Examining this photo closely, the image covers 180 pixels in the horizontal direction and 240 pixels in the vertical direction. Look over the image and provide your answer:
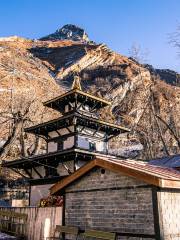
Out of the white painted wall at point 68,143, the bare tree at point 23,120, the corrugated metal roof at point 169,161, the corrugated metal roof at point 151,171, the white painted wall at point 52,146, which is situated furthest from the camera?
the bare tree at point 23,120

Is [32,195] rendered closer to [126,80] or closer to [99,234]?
[99,234]

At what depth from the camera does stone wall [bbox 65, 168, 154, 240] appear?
10.9 metres

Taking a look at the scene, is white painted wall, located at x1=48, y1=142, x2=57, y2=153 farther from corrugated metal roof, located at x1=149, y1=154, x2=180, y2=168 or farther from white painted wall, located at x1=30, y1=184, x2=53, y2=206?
corrugated metal roof, located at x1=149, y1=154, x2=180, y2=168

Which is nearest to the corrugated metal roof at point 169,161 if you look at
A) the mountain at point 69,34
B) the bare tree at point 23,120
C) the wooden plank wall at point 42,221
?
the wooden plank wall at point 42,221

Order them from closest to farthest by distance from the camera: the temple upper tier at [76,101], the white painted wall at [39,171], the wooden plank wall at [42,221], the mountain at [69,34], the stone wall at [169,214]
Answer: the stone wall at [169,214], the wooden plank wall at [42,221], the white painted wall at [39,171], the temple upper tier at [76,101], the mountain at [69,34]

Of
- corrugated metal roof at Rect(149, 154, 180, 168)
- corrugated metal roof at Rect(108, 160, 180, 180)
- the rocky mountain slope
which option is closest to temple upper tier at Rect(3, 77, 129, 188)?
corrugated metal roof at Rect(149, 154, 180, 168)

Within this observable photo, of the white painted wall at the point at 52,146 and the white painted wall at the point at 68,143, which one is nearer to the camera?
the white painted wall at the point at 68,143

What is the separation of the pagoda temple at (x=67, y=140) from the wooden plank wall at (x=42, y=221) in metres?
6.14

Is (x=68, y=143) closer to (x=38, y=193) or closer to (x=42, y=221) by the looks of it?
(x=38, y=193)

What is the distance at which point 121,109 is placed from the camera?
69.5 m

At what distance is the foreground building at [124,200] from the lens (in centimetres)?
1054

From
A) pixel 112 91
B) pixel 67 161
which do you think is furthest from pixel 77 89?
pixel 112 91

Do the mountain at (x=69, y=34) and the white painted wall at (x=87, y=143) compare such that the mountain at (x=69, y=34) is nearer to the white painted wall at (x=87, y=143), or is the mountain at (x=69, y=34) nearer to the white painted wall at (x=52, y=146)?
the white painted wall at (x=87, y=143)

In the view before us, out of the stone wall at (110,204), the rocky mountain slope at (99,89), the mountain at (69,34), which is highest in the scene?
the mountain at (69,34)
